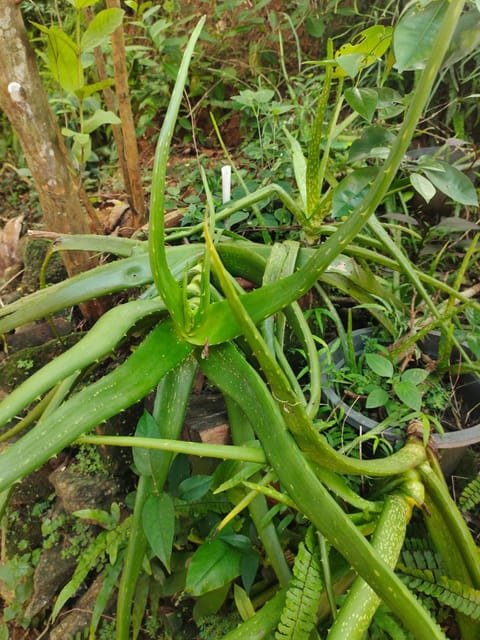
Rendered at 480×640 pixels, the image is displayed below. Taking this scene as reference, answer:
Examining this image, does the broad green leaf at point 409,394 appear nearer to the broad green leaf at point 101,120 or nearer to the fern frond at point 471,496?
the fern frond at point 471,496

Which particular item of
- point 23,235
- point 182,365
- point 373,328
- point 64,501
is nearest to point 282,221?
point 373,328

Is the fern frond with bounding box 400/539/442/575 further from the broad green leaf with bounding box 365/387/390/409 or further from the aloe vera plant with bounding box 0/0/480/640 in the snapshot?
the broad green leaf with bounding box 365/387/390/409

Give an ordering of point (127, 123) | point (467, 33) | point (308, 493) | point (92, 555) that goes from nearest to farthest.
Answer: point (308, 493) → point (467, 33) → point (92, 555) → point (127, 123)

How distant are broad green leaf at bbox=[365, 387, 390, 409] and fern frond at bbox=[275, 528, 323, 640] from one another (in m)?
0.26

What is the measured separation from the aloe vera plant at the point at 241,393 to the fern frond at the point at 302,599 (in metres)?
0.05

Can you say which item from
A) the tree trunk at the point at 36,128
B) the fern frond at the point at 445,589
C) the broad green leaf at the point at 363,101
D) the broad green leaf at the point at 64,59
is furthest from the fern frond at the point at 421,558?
the broad green leaf at the point at 64,59

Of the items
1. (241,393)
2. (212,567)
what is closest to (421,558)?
(212,567)

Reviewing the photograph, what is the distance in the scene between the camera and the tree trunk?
0.79 m

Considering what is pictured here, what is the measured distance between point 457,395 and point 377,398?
22 centimetres

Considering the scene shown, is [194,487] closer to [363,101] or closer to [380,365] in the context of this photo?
[380,365]

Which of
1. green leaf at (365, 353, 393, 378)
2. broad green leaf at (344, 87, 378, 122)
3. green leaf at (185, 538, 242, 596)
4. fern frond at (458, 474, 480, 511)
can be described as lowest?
fern frond at (458, 474, 480, 511)

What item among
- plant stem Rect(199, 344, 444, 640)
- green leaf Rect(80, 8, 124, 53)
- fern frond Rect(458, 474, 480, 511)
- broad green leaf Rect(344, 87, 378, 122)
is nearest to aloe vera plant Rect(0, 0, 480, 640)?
plant stem Rect(199, 344, 444, 640)

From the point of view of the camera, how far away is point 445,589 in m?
0.67

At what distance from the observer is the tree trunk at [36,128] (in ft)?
2.60
